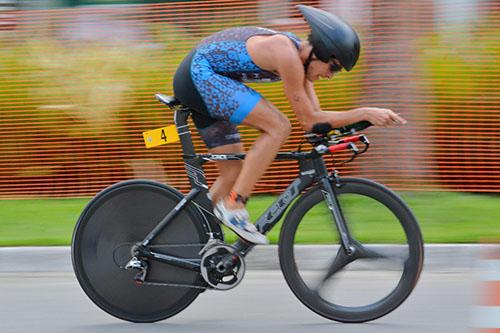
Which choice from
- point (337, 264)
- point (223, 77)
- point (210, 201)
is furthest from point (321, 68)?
point (337, 264)

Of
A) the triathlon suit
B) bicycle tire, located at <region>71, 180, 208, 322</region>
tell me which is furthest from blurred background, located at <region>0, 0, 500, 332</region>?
the triathlon suit

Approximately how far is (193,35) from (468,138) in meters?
2.76

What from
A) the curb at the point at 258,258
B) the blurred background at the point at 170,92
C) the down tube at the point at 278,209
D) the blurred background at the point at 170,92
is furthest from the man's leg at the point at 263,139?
the blurred background at the point at 170,92

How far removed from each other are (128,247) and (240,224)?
0.70 m

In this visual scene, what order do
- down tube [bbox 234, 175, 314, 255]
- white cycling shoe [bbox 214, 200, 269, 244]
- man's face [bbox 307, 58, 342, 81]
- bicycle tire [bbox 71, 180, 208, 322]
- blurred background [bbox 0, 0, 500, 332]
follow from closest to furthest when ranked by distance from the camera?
man's face [bbox 307, 58, 342, 81] < white cycling shoe [bbox 214, 200, 269, 244] < down tube [bbox 234, 175, 314, 255] < bicycle tire [bbox 71, 180, 208, 322] < blurred background [bbox 0, 0, 500, 332]

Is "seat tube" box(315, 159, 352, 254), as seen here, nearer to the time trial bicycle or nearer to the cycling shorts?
the time trial bicycle

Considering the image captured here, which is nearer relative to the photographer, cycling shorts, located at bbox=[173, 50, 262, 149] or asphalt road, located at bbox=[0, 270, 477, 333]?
cycling shorts, located at bbox=[173, 50, 262, 149]

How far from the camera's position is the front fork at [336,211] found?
5.52 metres

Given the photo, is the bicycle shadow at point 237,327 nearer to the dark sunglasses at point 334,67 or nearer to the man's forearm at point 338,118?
the man's forearm at point 338,118

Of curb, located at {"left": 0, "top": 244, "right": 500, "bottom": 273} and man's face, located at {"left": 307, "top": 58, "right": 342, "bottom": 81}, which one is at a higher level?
man's face, located at {"left": 307, "top": 58, "right": 342, "bottom": 81}

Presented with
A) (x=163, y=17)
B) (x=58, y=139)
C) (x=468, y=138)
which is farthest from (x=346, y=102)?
(x=58, y=139)

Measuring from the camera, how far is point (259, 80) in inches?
218

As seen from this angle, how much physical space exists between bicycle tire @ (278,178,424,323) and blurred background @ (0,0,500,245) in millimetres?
3005

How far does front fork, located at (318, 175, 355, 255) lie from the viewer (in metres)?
5.52
